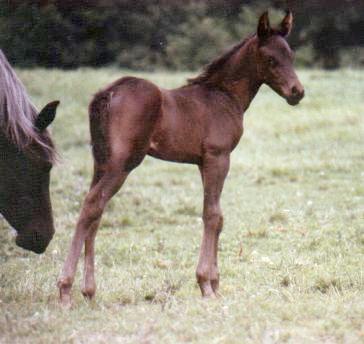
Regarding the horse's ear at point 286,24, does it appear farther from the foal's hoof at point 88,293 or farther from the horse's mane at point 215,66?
the foal's hoof at point 88,293

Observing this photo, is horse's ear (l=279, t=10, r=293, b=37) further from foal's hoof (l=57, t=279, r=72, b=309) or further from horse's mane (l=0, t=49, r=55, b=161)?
foal's hoof (l=57, t=279, r=72, b=309)

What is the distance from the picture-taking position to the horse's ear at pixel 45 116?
6078mm

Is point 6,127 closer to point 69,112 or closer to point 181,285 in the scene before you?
point 181,285

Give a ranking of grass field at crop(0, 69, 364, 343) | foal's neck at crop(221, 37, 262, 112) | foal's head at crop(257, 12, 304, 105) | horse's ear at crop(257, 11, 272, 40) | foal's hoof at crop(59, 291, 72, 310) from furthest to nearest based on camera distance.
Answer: foal's neck at crop(221, 37, 262, 112), foal's head at crop(257, 12, 304, 105), horse's ear at crop(257, 11, 272, 40), foal's hoof at crop(59, 291, 72, 310), grass field at crop(0, 69, 364, 343)

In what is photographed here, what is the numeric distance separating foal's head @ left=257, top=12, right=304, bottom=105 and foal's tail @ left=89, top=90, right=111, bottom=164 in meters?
1.23

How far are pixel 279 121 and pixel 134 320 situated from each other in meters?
12.0

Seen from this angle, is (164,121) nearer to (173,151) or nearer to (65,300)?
(173,151)

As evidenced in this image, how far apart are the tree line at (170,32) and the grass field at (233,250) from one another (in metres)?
2.32

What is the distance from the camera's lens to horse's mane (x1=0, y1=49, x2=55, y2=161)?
6004mm

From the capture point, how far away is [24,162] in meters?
6.19

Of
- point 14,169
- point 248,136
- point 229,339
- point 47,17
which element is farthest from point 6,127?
point 248,136

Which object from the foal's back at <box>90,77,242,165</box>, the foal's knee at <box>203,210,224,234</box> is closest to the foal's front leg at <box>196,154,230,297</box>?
the foal's knee at <box>203,210,224,234</box>

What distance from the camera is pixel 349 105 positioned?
17.7 metres

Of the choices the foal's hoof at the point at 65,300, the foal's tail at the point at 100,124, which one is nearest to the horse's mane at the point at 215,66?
the foal's tail at the point at 100,124
